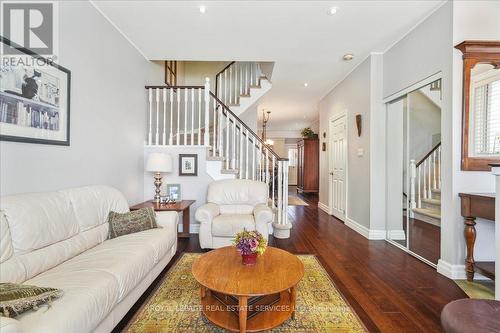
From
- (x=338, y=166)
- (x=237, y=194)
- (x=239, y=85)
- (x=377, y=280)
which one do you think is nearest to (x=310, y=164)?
(x=338, y=166)

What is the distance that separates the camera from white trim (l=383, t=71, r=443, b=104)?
9.01 feet

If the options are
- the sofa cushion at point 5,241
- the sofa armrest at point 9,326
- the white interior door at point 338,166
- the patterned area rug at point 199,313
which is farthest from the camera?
the white interior door at point 338,166

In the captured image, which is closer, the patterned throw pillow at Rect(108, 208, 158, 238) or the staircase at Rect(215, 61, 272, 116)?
the patterned throw pillow at Rect(108, 208, 158, 238)

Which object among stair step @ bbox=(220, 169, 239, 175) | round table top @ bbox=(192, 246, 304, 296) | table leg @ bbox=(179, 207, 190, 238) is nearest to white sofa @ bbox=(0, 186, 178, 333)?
round table top @ bbox=(192, 246, 304, 296)

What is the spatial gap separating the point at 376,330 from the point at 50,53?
345 centimetres

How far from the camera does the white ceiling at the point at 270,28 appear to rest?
266 centimetres

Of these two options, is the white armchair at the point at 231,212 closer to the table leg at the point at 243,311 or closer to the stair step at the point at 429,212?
the table leg at the point at 243,311

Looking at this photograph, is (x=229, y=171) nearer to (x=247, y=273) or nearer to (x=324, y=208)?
(x=247, y=273)

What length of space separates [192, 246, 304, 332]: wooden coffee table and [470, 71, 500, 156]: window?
7.43 feet

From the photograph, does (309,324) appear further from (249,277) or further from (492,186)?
(492,186)

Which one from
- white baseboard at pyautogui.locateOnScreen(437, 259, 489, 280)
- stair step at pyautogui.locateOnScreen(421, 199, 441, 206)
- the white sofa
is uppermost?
stair step at pyautogui.locateOnScreen(421, 199, 441, 206)

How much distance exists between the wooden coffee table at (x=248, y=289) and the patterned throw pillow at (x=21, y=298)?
79 cm

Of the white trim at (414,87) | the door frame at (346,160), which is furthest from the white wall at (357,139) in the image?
the white trim at (414,87)

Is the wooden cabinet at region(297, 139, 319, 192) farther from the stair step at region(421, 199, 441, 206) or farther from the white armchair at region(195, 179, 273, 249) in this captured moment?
the stair step at region(421, 199, 441, 206)
